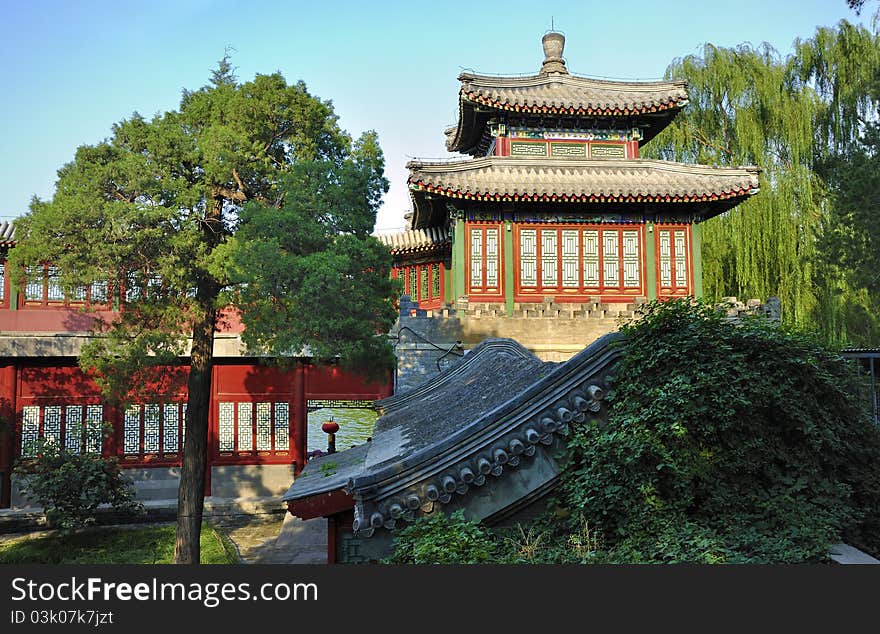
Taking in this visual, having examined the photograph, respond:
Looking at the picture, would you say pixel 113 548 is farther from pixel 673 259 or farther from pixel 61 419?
pixel 673 259

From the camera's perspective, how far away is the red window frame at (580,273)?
15438mm

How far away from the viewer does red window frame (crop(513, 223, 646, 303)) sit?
15.4 m

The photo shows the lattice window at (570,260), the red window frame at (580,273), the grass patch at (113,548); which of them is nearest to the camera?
the grass patch at (113,548)

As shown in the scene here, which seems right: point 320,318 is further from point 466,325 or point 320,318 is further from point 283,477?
point 283,477

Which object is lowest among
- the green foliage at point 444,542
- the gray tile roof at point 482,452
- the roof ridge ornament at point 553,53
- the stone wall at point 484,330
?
the green foliage at point 444,542

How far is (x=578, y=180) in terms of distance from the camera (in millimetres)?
15594

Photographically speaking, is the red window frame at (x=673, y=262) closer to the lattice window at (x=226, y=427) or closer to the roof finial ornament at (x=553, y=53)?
the roof finial ornament at (x=553, y=53)

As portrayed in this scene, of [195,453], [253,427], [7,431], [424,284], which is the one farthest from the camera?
[424,284]

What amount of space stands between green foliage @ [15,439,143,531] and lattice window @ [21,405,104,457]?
661mm

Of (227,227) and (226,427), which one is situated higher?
(227,227)

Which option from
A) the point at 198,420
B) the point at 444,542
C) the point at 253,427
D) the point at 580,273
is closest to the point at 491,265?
the point at 580,273

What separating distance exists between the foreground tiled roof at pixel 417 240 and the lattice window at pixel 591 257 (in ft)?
11.0

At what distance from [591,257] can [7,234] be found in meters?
12.5

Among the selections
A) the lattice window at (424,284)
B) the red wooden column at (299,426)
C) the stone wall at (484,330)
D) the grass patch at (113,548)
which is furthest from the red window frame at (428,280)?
the grass patch at (113,548)
